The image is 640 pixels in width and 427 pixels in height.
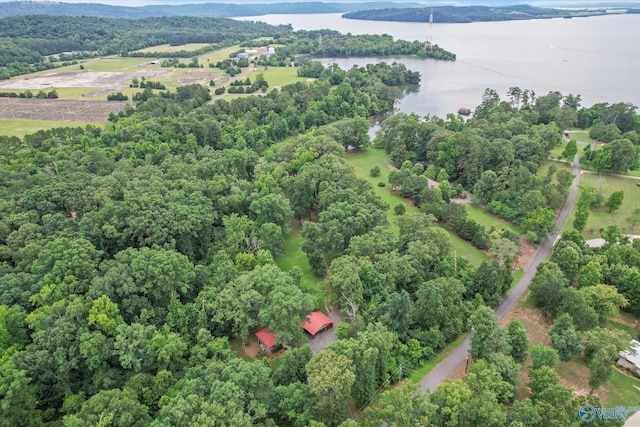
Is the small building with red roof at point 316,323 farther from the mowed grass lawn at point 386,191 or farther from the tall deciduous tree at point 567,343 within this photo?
the tall deciduous tree at point 567,343

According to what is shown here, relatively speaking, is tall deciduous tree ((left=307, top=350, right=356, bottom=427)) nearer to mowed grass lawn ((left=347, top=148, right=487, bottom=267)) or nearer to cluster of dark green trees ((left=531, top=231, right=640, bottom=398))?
cluster of dark green trees ((left=531, top=231, right=640, bottom=398))

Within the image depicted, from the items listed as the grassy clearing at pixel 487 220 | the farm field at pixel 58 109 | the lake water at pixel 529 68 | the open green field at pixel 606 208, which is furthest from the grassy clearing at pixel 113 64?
the open green field at pixel 606 208

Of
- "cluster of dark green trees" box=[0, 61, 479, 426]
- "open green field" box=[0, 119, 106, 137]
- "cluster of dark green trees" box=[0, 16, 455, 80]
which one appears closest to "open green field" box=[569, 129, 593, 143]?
"cluster of dark green trees" box=[0, 61, 479, 426]

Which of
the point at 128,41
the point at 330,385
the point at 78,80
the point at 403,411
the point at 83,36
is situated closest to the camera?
the point at 403,411

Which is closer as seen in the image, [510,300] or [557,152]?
[510,300]

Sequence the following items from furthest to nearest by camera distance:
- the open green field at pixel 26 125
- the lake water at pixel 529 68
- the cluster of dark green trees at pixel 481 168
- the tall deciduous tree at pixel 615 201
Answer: the lake water at pixel 529 68
the open green field at pixel 26 125
the tall deciduous tree at pixel 615 201
the cluster of dark green trees at pixel 481 168

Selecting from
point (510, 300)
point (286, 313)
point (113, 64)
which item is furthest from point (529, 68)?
point (113, 64)

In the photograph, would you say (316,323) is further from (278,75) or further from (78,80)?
(78,80)
